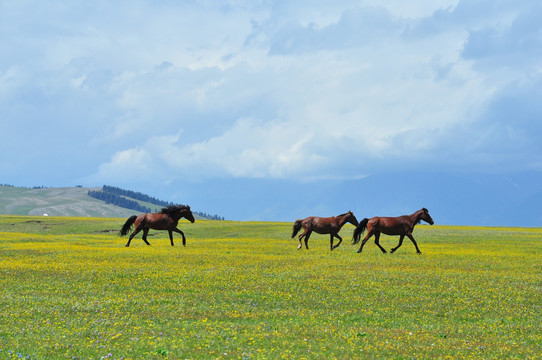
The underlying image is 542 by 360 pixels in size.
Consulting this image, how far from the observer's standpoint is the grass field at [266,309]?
11945 millimetres

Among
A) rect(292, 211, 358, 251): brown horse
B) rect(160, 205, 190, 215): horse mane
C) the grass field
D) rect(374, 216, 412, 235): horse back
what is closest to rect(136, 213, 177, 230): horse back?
rect(160, 205, 190, 215): horse mane

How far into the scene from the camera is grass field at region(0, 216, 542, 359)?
11945mm

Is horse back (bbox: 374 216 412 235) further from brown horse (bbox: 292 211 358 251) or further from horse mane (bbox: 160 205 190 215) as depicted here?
Result: horse mane (bbox: 160 205 190 215)

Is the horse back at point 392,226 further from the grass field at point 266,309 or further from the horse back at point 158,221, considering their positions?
the horse back at point 158,221

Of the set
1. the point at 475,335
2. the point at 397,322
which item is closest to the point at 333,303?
the point at 397,322

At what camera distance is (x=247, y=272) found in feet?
82.9

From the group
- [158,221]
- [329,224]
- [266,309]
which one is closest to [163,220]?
[158,221]

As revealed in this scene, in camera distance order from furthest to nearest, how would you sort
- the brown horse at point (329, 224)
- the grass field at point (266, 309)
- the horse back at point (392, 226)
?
the brown horse at point (329, 224), the horse back at point (392, 226), the grass field at point (266, 309)

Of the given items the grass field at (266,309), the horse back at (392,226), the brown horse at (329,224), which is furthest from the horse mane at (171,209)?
the horse back at (392,226)

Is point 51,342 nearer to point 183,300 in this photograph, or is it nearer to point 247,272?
point 183,300

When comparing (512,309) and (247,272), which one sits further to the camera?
(247,272)

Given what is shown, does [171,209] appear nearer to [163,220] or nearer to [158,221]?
[163,220]

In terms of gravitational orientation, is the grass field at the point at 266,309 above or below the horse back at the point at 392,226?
below

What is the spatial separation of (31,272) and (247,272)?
10419 mm
